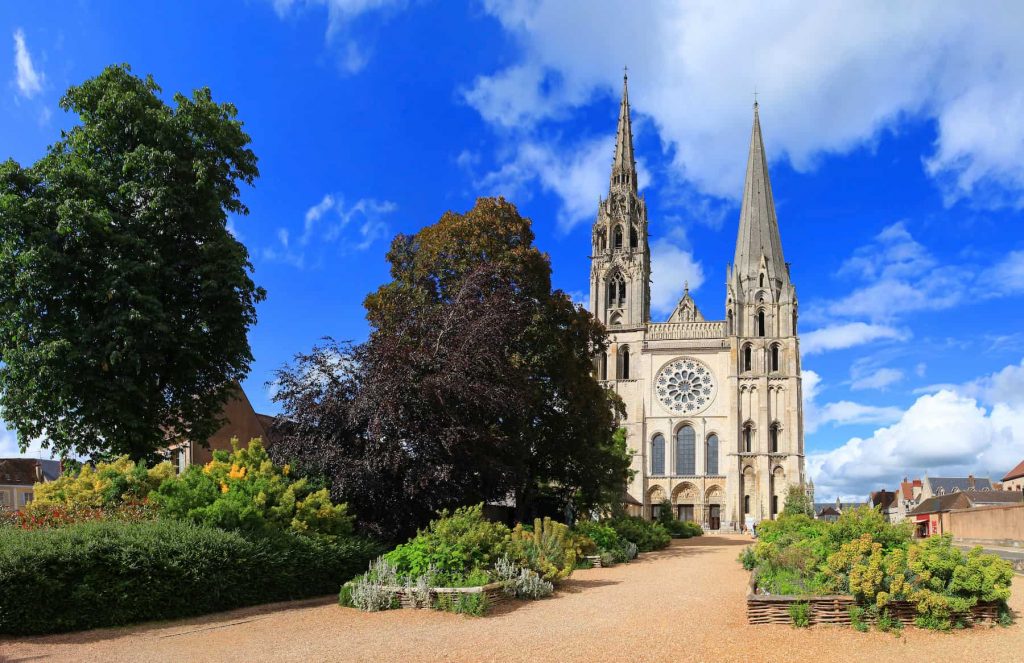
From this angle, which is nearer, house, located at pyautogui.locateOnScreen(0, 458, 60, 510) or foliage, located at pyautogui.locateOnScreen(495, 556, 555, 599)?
foliage, located at pyautogui.locateOnScreen(495, 556, 555, 599)

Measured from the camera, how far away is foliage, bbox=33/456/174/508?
46.4 feet

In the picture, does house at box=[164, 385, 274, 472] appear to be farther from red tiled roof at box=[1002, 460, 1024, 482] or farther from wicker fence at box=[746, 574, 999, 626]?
red tiled roof at box=[1002, 460, 1024, 482]

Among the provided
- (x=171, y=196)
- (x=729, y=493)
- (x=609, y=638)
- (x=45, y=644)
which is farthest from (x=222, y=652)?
(x=729, y=493)

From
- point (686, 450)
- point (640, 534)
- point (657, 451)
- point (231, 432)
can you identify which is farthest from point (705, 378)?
point (231, 432)

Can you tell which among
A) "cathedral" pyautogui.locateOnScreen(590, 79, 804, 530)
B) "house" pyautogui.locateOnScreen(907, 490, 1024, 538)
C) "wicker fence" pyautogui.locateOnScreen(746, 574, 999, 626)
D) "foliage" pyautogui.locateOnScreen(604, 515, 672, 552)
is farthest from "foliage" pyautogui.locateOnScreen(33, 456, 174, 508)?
"cathedral" pyautogui.locateOnScreen(590, 79, 804, 530)

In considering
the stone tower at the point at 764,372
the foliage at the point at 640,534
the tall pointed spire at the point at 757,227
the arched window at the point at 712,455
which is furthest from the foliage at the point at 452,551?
the tall pointed spire at the point at 757,227

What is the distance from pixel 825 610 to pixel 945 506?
62680 mm

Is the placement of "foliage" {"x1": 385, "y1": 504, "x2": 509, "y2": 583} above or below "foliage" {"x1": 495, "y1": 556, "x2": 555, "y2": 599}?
above

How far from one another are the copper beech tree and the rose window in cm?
4003

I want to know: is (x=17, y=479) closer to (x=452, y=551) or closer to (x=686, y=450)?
(x=686, y=450)

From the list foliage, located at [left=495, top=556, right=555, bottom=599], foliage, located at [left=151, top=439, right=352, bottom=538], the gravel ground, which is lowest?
the gravel ground

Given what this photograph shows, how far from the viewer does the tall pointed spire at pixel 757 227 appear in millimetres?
68875

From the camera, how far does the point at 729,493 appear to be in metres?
63.1

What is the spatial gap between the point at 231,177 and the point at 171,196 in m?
2.64
